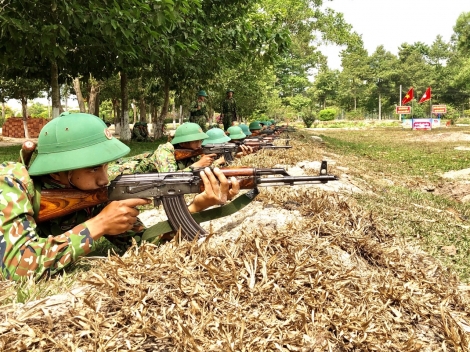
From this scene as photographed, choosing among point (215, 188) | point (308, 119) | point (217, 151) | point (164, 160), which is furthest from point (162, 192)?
point (308, 119)

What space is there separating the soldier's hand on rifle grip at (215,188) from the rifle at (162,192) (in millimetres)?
50

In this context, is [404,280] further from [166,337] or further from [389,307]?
[166,337]

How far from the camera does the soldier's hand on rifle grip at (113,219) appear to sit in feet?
7.49

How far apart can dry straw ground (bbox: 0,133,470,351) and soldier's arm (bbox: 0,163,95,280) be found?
0.15 meters

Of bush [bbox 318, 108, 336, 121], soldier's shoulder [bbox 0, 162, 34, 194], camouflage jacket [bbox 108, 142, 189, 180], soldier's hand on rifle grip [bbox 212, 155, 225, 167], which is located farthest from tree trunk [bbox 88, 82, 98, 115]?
bush [bbox 318, 108, 336, 121]

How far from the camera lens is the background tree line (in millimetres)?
6109

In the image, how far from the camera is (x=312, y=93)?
74.9 meters

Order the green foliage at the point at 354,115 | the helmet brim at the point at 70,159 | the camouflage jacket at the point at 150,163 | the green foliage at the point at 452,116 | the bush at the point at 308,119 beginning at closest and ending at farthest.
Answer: the helmet brim at the point at 70,159 < the camouflage jacket at the point at 150,163 < the green foliage at the point at 452,116 < the bush at the point at 308,119 < the green foliage at the point at 354,115

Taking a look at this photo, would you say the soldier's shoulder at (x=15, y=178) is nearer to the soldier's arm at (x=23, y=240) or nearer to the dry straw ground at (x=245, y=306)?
the soldier's arm at (x=23, y=240)

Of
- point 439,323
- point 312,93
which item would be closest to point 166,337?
point 439,323

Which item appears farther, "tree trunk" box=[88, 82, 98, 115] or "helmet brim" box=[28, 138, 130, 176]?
"tree trunk" box=[88, 82, 98, 115]

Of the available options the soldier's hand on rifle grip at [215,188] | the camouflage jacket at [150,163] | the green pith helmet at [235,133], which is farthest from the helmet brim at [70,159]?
the green pith helmet at [235,133]

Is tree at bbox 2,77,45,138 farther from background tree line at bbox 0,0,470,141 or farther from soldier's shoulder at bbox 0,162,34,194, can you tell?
soldier's shoulder at bbox 0,162,34,194

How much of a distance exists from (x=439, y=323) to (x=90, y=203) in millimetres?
2017
